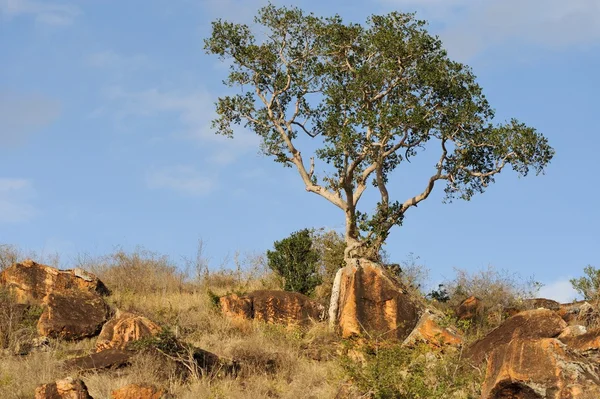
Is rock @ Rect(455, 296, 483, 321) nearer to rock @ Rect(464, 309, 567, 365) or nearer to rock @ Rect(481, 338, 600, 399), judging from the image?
rock @ Rect(464, 309, 567, 365)

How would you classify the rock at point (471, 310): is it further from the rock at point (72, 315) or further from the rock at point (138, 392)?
the rock at point (138, 392)

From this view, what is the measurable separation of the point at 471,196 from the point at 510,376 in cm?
1677

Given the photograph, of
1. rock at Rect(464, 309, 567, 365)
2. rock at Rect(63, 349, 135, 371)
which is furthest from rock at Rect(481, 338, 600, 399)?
rock at Rect(63, 349, 135, 371)

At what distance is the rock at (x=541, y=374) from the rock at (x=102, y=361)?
832cm

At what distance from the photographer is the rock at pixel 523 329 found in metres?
20.4

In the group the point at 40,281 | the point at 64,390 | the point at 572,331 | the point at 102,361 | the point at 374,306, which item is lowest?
the point at 64,390

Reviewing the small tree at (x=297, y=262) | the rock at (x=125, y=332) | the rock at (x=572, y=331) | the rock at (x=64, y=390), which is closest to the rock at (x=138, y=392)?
the rock at (x=64, y=390)

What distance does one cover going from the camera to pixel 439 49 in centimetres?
2989

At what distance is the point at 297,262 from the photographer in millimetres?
30250

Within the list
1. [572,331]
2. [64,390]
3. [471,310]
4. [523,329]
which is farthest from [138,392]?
[471,310]

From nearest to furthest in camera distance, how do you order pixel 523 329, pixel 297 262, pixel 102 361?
pixel 102 361 → pixel 523 329 → pixel 297 262

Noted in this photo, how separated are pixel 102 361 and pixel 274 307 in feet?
25.8

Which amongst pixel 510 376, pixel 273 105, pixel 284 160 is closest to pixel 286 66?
pixel 273 105

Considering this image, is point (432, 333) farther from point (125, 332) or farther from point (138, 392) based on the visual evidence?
point (138, 392)
